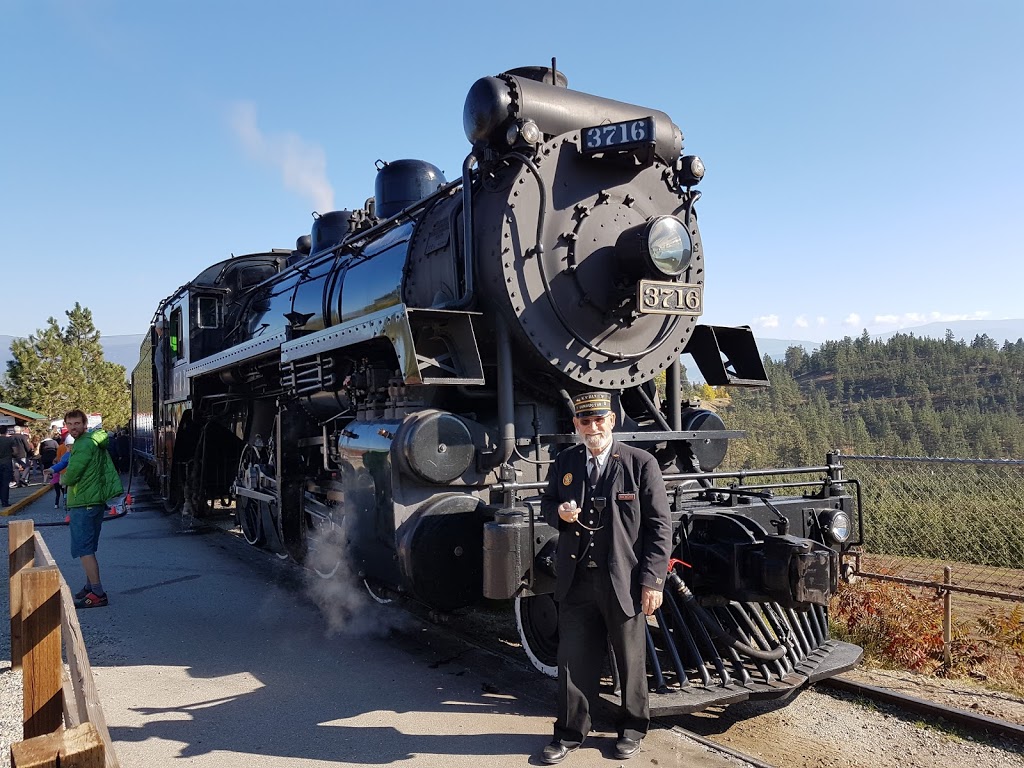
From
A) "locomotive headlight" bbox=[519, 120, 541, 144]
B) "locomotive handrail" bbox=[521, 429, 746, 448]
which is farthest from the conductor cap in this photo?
"locomotive headlight" bbox=[519, 120, 541, 144]

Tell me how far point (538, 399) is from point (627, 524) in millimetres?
1489

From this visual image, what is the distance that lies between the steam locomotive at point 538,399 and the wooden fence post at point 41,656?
4.92 ft

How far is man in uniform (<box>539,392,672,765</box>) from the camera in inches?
121

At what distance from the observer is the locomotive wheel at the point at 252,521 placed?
265 inches

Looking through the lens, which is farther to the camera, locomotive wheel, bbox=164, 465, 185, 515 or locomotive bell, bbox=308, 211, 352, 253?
locomotive wheel, bbox=164, 465, 185, 515

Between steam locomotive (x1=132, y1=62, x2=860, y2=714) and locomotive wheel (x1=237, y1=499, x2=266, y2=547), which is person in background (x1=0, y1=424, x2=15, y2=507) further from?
steam locomotive (x1=132, y1=62, x2=860, y2=714)

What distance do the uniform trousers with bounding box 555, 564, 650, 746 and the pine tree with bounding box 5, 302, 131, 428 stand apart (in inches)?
1243

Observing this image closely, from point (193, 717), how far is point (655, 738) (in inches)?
82.2

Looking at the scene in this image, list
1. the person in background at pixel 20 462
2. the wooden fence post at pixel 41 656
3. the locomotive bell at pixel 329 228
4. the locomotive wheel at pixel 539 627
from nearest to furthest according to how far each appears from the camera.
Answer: the wooden fence post at pixel 41 656 → the locomotive wheel at pixel 539 627 → the locomotive bell at pixel 329 228 → the person in background at pixel 20 462

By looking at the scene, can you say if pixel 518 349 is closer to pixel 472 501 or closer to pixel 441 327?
pixel 441 327

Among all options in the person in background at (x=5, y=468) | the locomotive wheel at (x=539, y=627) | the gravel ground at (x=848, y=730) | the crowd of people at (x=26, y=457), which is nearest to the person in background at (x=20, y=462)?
the crowd of people at (x=26, y=457)

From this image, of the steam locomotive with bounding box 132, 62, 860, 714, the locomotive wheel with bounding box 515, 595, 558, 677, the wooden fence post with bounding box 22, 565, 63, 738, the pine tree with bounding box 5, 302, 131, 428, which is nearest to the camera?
the wooden fence post with bounding box 22, 565, 63, 738

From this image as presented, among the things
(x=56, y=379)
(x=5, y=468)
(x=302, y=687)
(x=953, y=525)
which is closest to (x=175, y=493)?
(x=5, y=468)

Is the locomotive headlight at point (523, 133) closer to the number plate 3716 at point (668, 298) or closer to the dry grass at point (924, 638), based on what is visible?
the number plate 3716 at point (668, 298)
